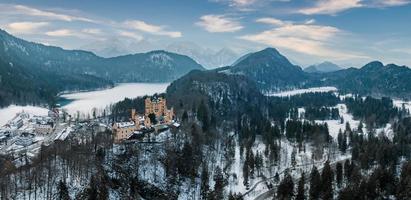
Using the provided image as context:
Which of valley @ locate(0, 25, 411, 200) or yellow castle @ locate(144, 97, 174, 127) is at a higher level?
yellow castle @ locate(144, 97, 174, 127)

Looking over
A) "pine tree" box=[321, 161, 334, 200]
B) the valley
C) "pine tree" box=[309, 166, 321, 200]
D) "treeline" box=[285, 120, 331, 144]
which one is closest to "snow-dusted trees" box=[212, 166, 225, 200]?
the valley

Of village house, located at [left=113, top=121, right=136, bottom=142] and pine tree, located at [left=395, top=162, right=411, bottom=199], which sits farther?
village house, located at [left=113, top=121, right=136, bottom=142]

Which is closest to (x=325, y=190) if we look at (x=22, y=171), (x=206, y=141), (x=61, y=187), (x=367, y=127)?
Answer: (x=206, y=141)

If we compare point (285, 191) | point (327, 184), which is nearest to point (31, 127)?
point (285, 191)

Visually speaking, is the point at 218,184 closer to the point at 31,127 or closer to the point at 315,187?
the point at 315,187

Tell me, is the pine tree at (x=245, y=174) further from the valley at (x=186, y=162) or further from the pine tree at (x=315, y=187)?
the pine tree at (x=315, y=187)

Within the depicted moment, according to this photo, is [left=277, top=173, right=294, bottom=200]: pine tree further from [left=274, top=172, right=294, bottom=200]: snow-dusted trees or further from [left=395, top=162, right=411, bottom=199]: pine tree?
[left=395, top=162, right=411, bottom=199]: pine tree

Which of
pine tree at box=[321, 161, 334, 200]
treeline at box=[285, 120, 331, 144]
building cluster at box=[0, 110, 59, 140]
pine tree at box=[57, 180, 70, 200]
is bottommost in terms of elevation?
pine tree at box=[321, 161, 334, 200]
